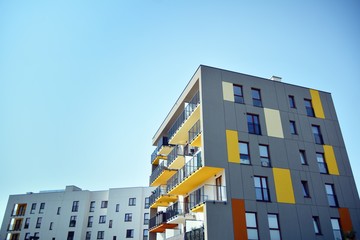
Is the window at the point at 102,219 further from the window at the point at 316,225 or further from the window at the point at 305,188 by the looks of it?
the window at the point at 316,225

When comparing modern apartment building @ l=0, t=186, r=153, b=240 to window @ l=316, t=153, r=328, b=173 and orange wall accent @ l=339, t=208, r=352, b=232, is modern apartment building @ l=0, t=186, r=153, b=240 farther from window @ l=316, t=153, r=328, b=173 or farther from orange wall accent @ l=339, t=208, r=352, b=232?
orange wall accent @ l=339, t=208, r=352, b=232

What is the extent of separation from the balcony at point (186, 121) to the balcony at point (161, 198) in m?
4.85

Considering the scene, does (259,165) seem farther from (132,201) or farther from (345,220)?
(132,201)

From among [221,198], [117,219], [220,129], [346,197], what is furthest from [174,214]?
[117,219]

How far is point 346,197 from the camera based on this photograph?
23.5 meters

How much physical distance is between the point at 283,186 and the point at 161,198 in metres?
12.4

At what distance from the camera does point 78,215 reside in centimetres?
5772

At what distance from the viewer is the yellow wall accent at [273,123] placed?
23656 mm

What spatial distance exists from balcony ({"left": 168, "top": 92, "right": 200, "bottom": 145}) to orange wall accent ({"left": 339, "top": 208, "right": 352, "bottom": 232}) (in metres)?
12.7

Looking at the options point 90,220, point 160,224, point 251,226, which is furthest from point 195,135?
point 90,220

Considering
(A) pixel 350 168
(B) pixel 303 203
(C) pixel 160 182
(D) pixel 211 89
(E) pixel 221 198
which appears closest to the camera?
(E) pixel 221 198

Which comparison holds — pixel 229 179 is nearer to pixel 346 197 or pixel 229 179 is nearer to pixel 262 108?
pixel 262 108

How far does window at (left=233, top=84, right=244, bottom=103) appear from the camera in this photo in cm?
2409

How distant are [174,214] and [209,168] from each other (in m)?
7.41
